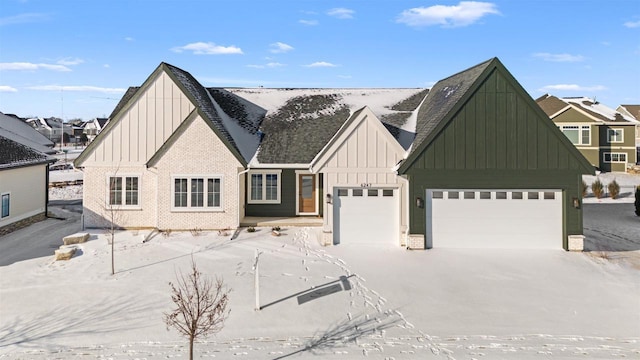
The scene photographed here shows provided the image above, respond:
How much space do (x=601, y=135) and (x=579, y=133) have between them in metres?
2.04

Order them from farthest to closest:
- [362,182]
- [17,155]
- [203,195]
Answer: [17,155], [203,195], [362,182]

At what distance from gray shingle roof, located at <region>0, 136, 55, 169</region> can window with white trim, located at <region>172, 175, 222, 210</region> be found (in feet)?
26.5

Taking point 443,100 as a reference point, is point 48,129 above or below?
above

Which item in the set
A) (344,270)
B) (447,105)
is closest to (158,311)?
(344,270)

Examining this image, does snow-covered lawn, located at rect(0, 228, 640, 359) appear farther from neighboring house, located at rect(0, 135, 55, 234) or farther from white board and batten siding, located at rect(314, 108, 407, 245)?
neighboring house, located at rect(0, 135, 55, 234)

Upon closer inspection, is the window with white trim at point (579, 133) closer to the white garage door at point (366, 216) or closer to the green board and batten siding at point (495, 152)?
the green board and batten siding at point (495, 152)

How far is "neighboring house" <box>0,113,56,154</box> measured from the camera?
2220 centimetres

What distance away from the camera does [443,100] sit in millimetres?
18016

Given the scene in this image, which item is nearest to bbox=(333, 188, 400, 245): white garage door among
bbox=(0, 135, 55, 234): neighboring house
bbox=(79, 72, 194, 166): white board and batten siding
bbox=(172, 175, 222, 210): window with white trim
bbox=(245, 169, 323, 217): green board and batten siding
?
bbox=(245, 169, 323, 217): green board and batten siding

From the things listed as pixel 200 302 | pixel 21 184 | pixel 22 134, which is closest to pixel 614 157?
pixel 200 302

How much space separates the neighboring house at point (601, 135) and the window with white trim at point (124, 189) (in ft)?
125

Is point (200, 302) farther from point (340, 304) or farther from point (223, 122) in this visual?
point (223, 122)

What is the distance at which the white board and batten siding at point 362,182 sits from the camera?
16.0 meters

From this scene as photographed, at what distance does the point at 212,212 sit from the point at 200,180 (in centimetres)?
149
